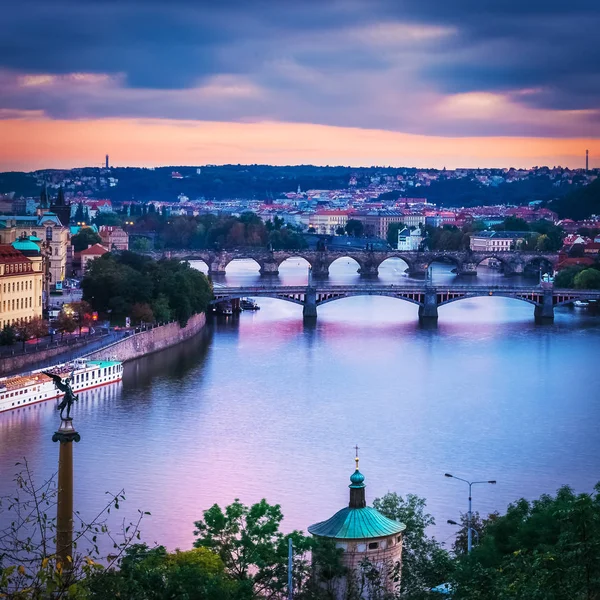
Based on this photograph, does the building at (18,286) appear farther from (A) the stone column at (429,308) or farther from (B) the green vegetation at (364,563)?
(B) the green vegetation at (364,563)

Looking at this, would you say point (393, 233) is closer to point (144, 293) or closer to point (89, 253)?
point (89, 253)

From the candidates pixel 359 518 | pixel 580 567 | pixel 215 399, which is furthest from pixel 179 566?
pixel 215 399

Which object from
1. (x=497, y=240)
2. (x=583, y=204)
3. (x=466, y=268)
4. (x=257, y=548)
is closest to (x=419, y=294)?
(x=466, y=268)

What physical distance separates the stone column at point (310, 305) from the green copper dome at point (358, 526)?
28.5m

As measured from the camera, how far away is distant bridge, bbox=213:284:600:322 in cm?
4078

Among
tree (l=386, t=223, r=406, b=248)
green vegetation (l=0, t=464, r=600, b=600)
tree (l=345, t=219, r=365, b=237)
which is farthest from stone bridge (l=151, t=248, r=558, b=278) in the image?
green vegetation (l=0, t=464, r=600, b=600)

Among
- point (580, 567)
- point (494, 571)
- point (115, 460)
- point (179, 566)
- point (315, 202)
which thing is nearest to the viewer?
point (580, 567)

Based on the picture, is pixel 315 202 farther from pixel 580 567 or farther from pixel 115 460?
pixel 580 567

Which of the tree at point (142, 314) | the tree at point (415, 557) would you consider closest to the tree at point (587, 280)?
the tree at point (142, 314)

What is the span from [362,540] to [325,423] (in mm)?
11563

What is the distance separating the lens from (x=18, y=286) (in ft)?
102

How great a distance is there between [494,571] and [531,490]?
331 inches

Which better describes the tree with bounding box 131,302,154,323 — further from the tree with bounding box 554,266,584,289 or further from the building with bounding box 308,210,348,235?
the building with bounding box 308,210,348,235

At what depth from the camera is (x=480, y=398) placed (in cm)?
2620
